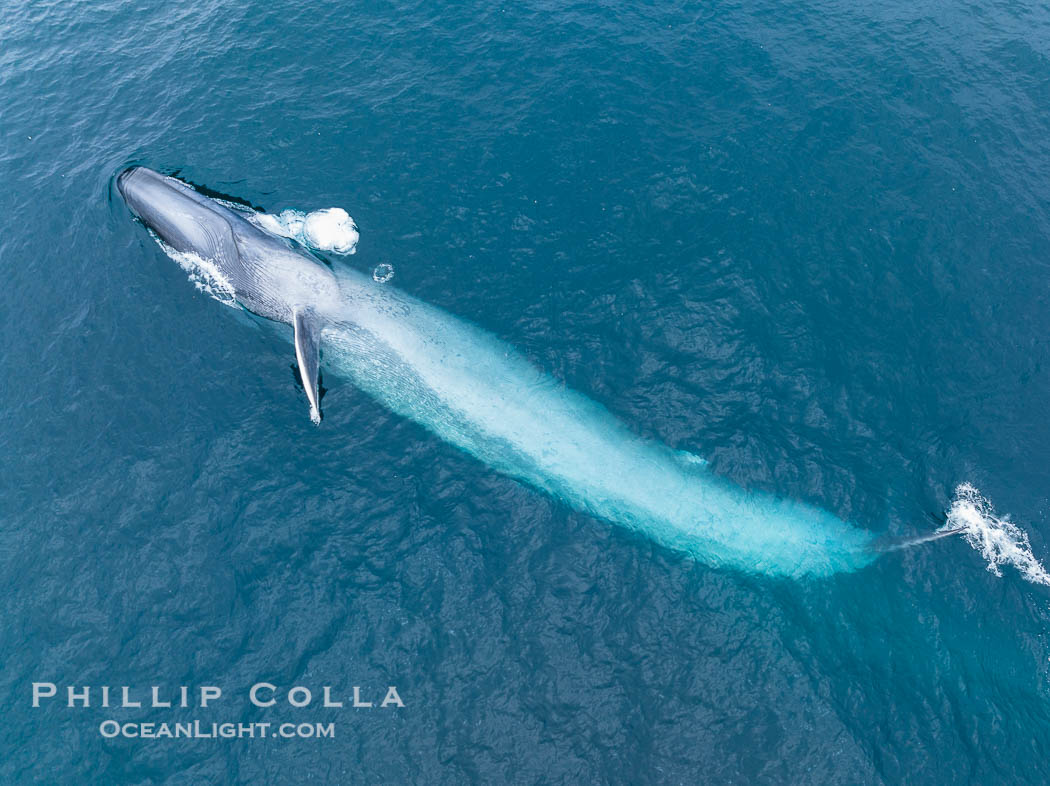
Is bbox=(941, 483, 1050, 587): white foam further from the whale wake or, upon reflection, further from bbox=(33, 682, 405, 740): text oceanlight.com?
bbox=(33, 682, 405, 740): text oceanlight.com

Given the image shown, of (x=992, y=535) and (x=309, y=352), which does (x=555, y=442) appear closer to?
(x=309, y=352)

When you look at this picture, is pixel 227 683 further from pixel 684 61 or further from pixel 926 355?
pixel 684 61

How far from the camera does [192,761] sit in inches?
939

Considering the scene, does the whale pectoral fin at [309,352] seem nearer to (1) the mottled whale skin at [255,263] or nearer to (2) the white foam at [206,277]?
(1) the mottled whale skin at [255,263]

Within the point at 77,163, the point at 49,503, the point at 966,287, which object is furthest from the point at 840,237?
the point at 77,163

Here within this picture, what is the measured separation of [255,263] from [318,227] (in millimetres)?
4938

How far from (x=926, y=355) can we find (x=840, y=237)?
8.87 metres

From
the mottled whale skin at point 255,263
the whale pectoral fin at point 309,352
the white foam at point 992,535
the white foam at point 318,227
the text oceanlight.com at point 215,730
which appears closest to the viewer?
the text oceanlight.com at point 215,730

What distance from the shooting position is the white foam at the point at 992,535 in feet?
88.6

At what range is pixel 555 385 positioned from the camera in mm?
32875

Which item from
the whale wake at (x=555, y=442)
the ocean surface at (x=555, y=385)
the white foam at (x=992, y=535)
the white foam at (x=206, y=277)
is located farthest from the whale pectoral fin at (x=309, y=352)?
the white foam at (x=992, y=535)

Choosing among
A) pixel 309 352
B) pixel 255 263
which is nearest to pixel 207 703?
pixel 309 352

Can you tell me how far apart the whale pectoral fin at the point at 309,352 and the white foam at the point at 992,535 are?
30214mm

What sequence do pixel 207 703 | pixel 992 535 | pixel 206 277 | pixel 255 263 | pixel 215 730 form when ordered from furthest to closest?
1. pixel 206 277
2. pixel 255 263
3. pixel 992 535
4. pixel 207 703
5. pixel 215 730
